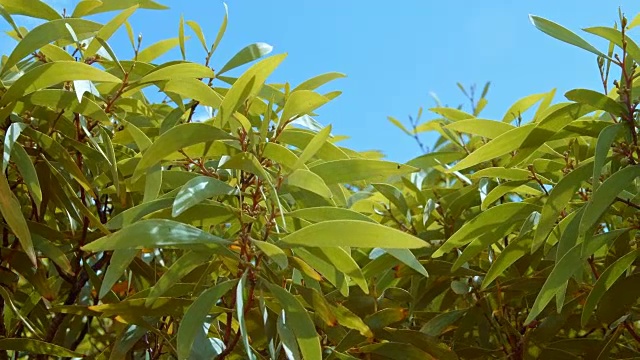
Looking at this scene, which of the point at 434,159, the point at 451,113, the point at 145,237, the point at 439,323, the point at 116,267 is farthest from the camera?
the point at 434,159

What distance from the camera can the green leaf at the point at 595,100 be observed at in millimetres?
998

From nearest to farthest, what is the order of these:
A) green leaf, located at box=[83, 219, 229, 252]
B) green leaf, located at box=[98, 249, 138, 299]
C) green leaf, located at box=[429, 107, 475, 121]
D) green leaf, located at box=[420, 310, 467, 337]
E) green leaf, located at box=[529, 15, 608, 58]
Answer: green leaf, located at box=[83, 219, 229, 252]
green leaf, located at box=[98, 249, 138, 299]
green leaf, located at box=[529, 15, 608, 58]
green leaf, located at box=[420, 310, 467, 337]
green leaf, located at box=[429, 107, 475, 121]

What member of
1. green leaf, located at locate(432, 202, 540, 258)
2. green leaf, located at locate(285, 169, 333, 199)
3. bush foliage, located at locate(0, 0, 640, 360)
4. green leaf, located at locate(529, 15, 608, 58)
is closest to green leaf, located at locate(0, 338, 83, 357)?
bush foliage, located at locate(0, 0, 640, 360)

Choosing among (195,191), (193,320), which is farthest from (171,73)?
(193,320)

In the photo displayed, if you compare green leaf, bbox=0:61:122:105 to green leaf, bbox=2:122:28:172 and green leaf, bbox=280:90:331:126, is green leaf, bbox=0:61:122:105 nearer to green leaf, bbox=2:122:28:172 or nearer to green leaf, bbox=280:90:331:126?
green leaf, bbox=2:122:28:172

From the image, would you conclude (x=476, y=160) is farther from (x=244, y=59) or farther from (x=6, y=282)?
(x=6, y=282)

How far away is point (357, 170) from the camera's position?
1.00m

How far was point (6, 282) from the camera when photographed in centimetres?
126

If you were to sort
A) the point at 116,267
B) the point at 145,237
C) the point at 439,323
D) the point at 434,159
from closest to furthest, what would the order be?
1. the point at 145,237
2. the point at 116,267
3. the point at 439,323
4. the point at 434,159

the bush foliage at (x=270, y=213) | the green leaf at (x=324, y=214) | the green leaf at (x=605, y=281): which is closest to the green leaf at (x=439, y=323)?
the bush foliage at (x=270, y=213)

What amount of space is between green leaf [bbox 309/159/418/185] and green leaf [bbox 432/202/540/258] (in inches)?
7.9

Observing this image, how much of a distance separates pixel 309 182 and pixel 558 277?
13.2 inches

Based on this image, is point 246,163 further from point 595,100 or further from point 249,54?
point 595,100

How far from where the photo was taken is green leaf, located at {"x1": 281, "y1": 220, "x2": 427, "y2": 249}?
2.75ft
